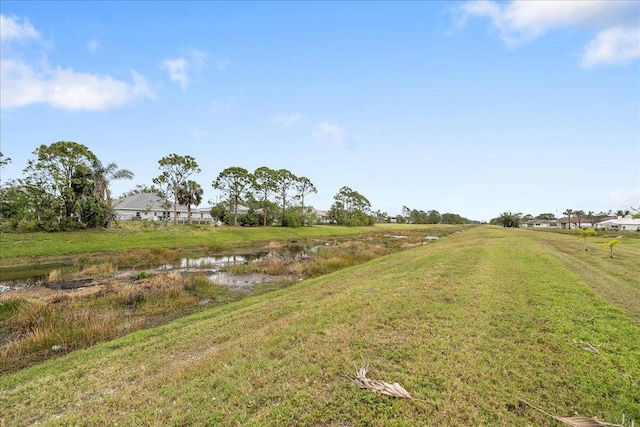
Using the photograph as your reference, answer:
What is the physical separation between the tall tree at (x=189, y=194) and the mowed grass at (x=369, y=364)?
56335mm

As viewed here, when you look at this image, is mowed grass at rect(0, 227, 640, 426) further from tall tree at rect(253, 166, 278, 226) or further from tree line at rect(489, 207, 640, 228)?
tree line at rect(489, 207, 640, 228)

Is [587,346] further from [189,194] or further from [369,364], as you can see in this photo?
[189,194]

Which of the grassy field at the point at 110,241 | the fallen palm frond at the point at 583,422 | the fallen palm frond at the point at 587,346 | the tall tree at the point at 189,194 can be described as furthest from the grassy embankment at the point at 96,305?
the tall tree at the point at 189,194

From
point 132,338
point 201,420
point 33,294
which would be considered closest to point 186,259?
point 33,294

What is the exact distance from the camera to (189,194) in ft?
200

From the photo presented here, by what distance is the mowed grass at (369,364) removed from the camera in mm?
3826

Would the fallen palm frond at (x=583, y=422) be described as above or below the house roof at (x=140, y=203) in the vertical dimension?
below

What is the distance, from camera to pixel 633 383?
4160mm

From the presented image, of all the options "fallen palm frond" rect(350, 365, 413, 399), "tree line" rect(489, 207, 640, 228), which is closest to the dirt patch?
"fallen palm frond" rect(350, 365, 413, 399)

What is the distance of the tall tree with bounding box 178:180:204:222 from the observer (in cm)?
5941

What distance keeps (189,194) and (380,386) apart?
6384 centimetres

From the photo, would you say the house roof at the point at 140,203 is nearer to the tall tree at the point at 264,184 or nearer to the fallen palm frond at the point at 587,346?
the tall tree at the point at 264,184

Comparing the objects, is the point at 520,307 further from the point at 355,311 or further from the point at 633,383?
the point at 355,311

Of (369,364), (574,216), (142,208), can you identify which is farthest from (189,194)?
(574,216)
